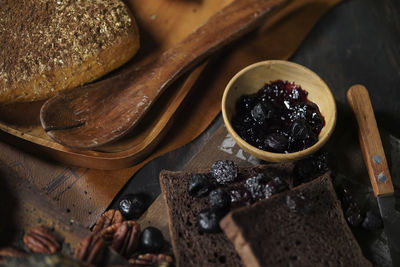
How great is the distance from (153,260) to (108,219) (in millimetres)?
450

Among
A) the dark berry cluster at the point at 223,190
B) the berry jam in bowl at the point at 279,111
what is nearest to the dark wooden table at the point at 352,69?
the berry jam in bowl at the point at 279,111

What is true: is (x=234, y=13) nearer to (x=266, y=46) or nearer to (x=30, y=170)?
(x=266, y=46)

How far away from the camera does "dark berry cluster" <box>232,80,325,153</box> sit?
300cm

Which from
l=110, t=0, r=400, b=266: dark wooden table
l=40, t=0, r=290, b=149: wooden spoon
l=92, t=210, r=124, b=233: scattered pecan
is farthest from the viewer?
l=110, t=0, r=400, b=266: dark wooden table

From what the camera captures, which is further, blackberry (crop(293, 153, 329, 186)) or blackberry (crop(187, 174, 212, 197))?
blackberry (crop(293, 153, 329, 186))

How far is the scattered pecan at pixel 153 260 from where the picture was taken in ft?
8.95

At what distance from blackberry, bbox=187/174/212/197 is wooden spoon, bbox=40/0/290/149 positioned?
2.00ft

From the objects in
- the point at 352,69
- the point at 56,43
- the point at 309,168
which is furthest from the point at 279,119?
the point at 56,43

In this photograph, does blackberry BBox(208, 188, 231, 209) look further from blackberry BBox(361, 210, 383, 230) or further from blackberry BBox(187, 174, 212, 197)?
blackberry BBox(361, 210, 383, 230)

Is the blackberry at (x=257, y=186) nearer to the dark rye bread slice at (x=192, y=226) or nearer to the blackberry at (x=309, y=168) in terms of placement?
the dark rye bread slice at (x=192, y=226)

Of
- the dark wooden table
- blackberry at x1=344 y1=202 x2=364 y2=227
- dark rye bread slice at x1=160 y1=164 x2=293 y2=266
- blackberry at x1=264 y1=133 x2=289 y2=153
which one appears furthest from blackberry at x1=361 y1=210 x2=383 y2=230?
blackberry at x1=264 y1=133 x2=289 y2=153

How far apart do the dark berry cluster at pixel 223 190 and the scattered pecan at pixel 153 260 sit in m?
0.28

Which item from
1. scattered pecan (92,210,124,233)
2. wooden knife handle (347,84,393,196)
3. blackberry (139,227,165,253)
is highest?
scattered pecan (92,210,124,233)

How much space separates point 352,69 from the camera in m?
3.74
